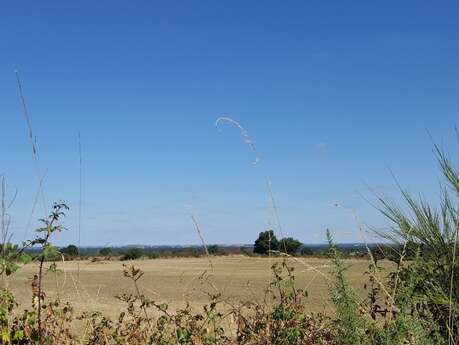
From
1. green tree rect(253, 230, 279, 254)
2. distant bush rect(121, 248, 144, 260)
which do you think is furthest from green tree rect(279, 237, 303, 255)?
distant bush rect(121, 248, 144, 260)

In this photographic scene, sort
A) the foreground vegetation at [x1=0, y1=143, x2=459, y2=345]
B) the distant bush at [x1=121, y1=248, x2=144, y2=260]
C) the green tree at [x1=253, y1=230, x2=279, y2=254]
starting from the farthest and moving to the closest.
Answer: the distant bush at [x1=121, y1=248, x2=144, y2=260]
the green tree at [x1=253, y1=230, x2=279, y2=254]
the foreground vegetation at [x1=0, y1=143, x2=459, y2=345]

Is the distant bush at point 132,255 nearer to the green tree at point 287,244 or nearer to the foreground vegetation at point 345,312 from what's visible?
the green tree at point 287,244

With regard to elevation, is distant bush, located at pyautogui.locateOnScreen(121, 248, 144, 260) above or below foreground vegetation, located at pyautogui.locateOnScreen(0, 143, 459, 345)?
above

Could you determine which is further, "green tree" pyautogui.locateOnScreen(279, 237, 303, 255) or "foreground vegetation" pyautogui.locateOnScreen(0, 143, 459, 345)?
"green tree" pyautogui.locateOnScreen(279, 237, 303, 255)

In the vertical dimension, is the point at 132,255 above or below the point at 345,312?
above

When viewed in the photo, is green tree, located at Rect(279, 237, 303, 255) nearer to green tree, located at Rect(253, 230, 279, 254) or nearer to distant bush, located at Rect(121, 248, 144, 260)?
green tree, located at Rect(253, 230, 279, 254)

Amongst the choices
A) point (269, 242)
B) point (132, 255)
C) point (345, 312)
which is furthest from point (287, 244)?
point (132, 255)

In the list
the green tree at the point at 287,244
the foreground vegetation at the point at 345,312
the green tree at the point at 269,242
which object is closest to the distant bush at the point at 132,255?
the green tree at the point at 269,242

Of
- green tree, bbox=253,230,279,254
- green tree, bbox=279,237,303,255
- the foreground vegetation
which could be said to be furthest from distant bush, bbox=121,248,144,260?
the foreground vegetation

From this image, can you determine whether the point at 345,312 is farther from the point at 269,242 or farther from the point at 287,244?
the point at 287,244

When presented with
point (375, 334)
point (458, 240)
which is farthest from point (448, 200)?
point (375, 334)

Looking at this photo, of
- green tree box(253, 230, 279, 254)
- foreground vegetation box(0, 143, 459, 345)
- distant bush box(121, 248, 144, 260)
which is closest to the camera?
foreground vegetation box(0, 143, 459, 345)

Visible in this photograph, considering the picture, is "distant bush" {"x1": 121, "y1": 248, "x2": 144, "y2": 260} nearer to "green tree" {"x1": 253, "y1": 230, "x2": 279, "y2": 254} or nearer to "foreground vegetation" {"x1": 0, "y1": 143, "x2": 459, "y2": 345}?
"green tree" {"x1": 253, "y1": 230, "x2": 279, "y2": 254}

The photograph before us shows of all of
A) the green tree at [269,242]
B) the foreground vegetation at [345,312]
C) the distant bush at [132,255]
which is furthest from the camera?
the distant bush at [132,255]
